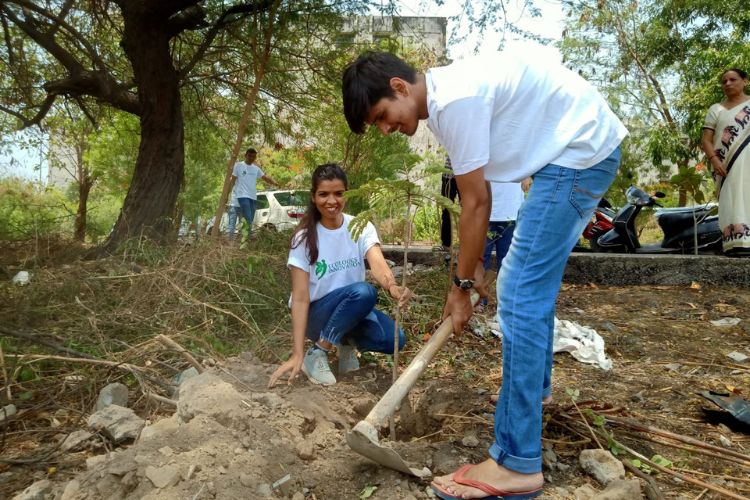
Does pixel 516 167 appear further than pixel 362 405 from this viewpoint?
No

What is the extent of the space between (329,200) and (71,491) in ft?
5.30

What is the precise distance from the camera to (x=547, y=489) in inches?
75.3

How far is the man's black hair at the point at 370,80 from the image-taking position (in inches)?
71.6

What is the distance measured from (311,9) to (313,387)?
4.75 m

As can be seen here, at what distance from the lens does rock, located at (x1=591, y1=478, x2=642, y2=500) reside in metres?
1.75

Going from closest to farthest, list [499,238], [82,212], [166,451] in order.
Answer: [166,451]
[499,238]
[82,212]

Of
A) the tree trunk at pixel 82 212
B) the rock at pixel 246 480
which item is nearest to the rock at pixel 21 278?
the tree trunk at pixel 82 212

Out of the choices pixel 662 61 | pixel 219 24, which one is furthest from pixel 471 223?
pixel 662 61

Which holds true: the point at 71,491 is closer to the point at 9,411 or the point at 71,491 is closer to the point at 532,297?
the point at 9,411

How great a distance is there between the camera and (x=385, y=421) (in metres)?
1.82

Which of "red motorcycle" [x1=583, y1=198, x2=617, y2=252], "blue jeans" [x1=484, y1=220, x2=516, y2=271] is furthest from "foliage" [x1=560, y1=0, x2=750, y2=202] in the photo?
"blue jeans" [x1=484, y1=220, x2=516, y2=271]

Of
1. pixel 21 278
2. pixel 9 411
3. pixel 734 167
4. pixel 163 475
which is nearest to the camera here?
pixel 163 475

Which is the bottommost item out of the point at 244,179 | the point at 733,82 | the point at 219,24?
the point at 244,179

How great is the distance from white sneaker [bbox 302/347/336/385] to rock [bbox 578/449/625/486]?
1184 millimetres
